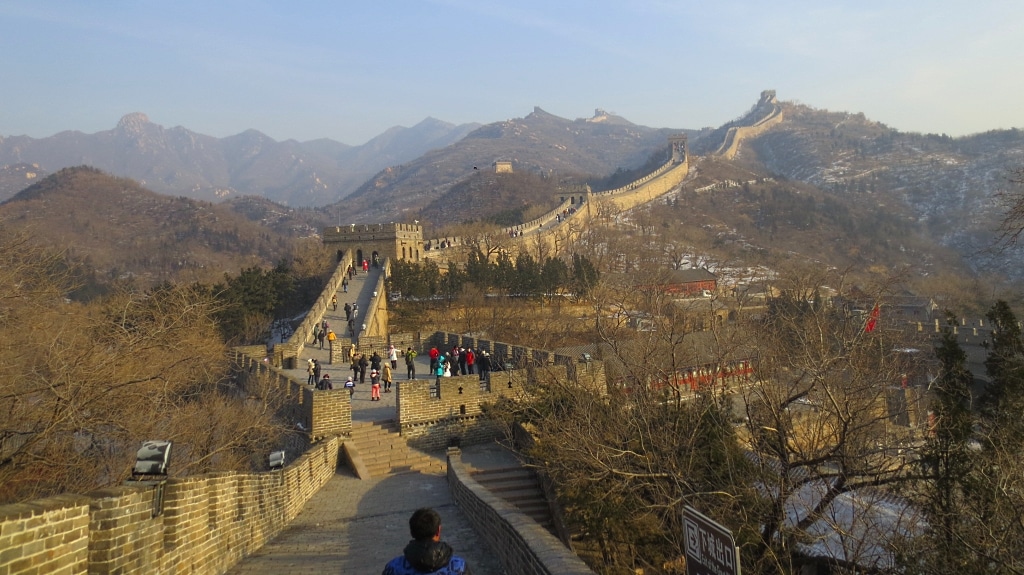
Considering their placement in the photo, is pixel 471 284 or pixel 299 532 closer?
pixel 299 532

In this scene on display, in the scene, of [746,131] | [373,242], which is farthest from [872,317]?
[746,131]

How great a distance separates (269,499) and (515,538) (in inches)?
159

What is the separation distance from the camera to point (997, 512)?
229 inches

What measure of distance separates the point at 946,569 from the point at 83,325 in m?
11.1

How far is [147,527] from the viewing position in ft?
17.0

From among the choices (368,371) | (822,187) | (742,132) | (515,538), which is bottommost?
(368,371)

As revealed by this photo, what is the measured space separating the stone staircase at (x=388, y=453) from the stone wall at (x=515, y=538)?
3544mm

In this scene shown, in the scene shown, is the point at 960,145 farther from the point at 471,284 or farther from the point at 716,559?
the point at 716,559

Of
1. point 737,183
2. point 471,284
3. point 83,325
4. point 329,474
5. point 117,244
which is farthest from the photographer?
point 737,183

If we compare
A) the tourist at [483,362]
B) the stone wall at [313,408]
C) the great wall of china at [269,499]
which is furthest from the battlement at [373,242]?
the stone wall at [313,408]

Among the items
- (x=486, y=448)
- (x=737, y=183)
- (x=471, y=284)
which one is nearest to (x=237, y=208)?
(x=737, y=183)

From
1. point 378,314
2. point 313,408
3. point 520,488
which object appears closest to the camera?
point 520,488

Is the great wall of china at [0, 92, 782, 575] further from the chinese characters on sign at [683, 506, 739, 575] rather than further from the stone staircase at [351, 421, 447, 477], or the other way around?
the chinese characters on sign at [683, 506, 739, 575]

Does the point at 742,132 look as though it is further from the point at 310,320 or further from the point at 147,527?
the point at 147,527
